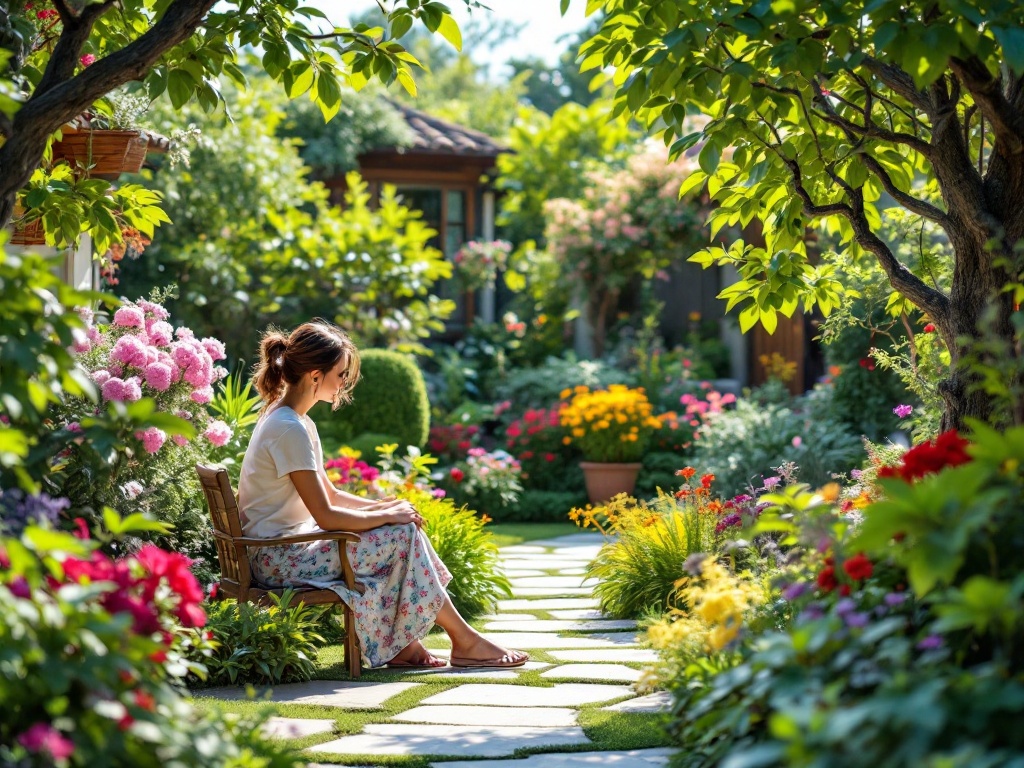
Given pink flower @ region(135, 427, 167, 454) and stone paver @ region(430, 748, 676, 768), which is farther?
pink flower @ region(135, 427, 167, 454)

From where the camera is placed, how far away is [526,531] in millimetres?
8883

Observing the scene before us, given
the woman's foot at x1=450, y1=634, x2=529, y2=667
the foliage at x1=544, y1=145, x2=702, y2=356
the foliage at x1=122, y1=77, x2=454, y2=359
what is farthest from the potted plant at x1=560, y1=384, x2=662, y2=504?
the woman's foot at x1=450, y1=634, x2=529, y2=667

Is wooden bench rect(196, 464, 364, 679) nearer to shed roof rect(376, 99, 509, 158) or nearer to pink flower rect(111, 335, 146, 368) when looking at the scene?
pink flower rect(111, 335, 146, 368)

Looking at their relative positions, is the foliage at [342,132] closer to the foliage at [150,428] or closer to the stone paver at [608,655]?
the foliage at [150,428]

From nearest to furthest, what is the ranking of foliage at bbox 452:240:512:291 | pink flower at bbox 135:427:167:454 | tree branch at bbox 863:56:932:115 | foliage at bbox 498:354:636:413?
tree branch at bbox 863:56:932:115 → pink flower at bbox 135:427:167:454 → foliage at bbox 498:354:636:413 → foliage at bbox 452:240:512:291

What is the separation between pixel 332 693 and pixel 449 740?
2.54 ft

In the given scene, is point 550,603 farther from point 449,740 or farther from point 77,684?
point 77,684

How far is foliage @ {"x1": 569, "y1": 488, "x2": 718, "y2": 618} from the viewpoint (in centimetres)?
510

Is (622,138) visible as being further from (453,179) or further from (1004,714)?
(1004,714)

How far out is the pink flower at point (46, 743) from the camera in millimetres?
1704

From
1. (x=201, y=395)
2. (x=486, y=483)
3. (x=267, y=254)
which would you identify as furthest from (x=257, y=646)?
(x=267, y=254)

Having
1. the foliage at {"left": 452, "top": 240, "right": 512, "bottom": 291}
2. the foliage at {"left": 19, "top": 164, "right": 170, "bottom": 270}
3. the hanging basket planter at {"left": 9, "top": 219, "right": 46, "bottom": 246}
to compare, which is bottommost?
the foliage at {"left": 19, "top": 164, "right": 170, "bottom": 270}

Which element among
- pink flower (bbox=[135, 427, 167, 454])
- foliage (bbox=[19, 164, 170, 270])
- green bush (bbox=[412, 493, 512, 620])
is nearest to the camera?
foliage (bbox=[19, 164, 170, 270])

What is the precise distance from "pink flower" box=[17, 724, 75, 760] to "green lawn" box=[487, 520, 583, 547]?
6.27 meters
